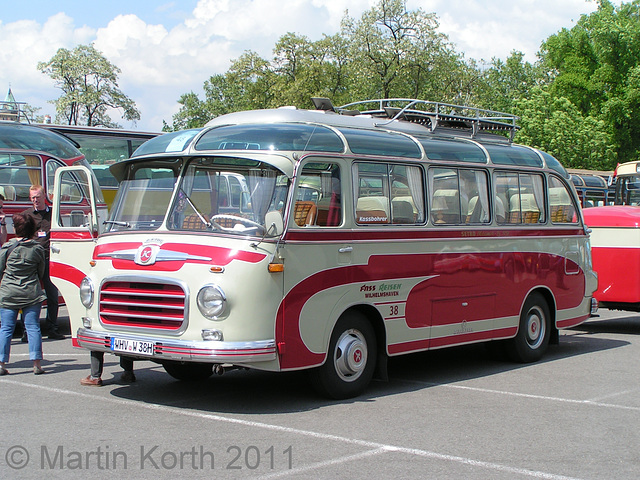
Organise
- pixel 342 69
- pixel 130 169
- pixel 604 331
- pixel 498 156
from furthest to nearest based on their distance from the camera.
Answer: pixel 342 69
pixel 604 331
pixel 498 156
pixel 130 169

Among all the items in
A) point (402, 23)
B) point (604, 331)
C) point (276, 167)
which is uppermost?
point (402, 23)

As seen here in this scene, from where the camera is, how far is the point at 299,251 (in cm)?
814

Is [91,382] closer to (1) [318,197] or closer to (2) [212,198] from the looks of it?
(2) [212,198]

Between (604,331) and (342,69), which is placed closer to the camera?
(604,331)

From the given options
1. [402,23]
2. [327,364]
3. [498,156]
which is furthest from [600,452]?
[402,23]

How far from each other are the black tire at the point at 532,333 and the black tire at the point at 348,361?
3.08m

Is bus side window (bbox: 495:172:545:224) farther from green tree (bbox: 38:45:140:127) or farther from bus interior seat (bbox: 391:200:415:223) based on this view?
green tree (bbox: 38:45:140:127)

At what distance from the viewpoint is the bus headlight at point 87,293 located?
28.0 ft

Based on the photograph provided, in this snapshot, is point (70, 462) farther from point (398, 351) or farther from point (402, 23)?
point (402, 23)

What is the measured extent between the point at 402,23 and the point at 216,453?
4912 cm

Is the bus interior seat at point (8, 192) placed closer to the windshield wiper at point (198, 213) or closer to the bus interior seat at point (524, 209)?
the windshield wiper at point (198, 213)

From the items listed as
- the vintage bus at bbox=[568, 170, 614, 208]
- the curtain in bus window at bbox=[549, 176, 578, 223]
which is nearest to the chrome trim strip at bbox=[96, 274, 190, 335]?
the curtain in bus window at bbox=[549, 176, 578, 223]

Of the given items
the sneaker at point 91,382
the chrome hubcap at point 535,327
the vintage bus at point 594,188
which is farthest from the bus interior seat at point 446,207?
the vintage bus at point 594,188

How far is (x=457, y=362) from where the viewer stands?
1157 cm
